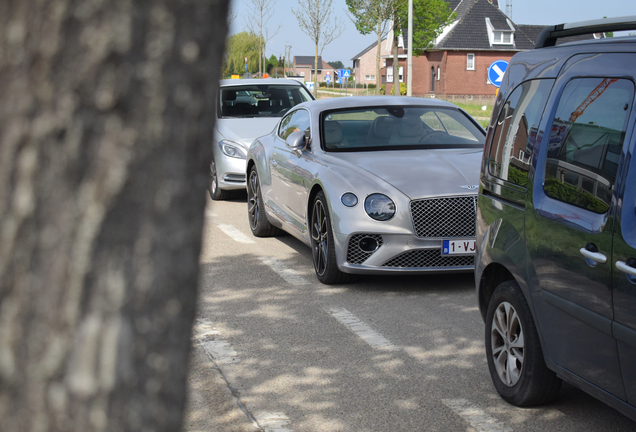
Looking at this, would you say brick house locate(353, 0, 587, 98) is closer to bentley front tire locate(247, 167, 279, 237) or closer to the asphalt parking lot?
bentley front tire locate(247, 167, 279, 237)

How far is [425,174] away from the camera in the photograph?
6.41 m

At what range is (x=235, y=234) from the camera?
9.19 meters

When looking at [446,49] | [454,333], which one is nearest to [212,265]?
[454,333]

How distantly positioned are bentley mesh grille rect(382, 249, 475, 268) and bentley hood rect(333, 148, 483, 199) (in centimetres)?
46

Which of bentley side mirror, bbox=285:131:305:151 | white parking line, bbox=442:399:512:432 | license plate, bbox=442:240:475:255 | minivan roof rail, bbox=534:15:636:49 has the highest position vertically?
minivan roof rail, bbox=534:15:636:49

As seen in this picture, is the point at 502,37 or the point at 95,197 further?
the point at 502,37

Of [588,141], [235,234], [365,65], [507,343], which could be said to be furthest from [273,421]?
[365,65]

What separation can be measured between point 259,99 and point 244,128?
115 centimetres

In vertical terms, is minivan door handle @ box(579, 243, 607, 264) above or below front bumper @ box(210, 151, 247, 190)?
above

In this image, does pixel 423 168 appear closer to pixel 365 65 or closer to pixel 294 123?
pixel 294 123

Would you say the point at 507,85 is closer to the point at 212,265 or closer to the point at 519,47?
the point at 212,265

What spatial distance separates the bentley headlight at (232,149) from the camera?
11.6m

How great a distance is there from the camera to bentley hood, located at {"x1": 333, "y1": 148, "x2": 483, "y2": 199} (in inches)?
244

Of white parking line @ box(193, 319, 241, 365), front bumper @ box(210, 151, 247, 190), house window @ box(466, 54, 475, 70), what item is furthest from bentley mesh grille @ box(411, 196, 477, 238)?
house window @ box(466, 54, 475, 70)
